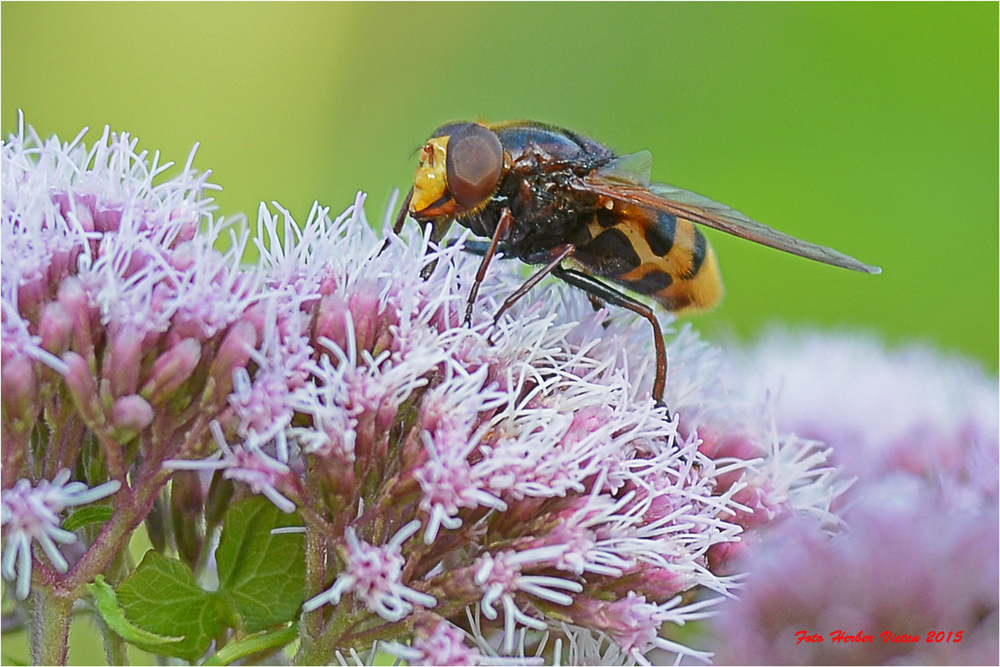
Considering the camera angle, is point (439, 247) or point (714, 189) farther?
point (714, 189)

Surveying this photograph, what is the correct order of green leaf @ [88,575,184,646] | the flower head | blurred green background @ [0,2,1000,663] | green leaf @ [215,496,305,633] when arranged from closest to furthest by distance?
the flower head → green leaf @ [88,575,184,646] → green leaf @ [215,496,305,633] → blurred green background @ [0,2,1000,663]

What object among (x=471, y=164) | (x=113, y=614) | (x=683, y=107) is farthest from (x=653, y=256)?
(x=683, y=107)

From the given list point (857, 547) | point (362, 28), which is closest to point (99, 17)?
point (362, 28)

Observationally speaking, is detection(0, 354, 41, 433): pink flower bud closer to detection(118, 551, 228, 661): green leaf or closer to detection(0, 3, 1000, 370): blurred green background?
detection(118, 551, 228, 661): green leaf

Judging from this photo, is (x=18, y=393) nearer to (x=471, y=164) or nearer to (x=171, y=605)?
(x=171, y=605)

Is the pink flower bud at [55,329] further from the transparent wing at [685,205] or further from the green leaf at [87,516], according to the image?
the transparent wing at [685,205]

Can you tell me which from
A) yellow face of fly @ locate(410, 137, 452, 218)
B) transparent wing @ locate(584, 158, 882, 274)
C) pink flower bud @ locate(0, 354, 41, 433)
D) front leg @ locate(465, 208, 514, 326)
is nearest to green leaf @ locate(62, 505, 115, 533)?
pink flower bud @ locate(0, 354, 41, 433)

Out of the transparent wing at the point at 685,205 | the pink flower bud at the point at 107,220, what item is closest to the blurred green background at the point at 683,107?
the transparent wing at the point at 685,205

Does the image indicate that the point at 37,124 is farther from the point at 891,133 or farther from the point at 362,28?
the point at 891,133
